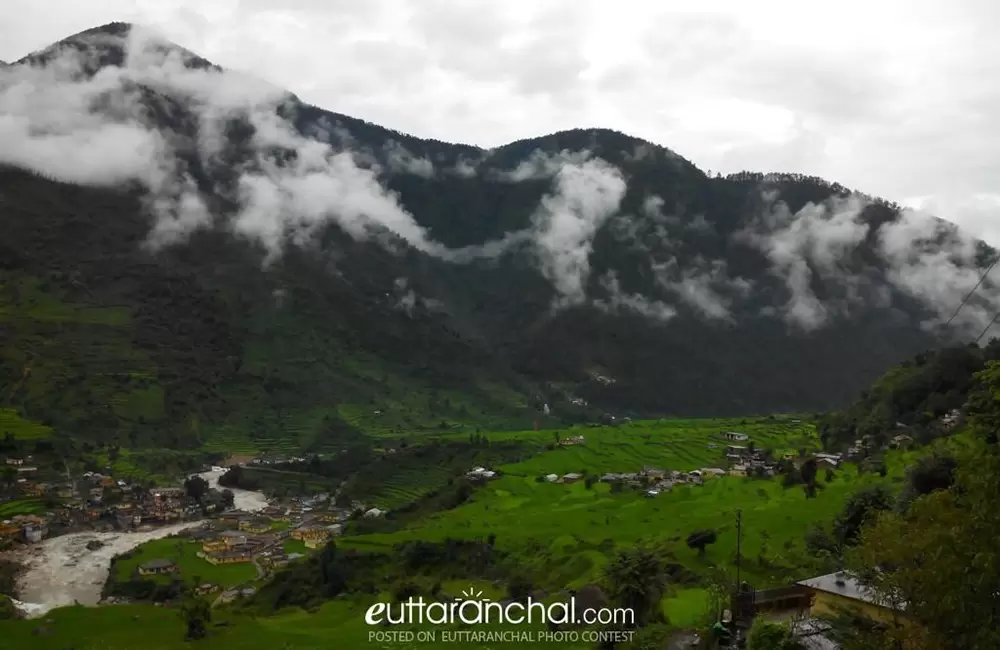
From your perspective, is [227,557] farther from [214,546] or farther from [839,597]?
[839,597]

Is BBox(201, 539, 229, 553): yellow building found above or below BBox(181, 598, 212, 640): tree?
below

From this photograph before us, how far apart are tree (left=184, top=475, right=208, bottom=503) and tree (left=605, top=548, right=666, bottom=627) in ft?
256

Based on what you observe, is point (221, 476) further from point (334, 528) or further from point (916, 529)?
point (916, 529)

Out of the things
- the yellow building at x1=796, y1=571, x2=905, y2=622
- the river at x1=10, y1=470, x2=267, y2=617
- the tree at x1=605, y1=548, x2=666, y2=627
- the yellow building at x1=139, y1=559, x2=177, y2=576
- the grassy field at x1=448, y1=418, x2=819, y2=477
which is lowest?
the river at x1=10, y1=470, x2=267, y2=617

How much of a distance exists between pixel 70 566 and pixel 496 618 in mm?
51505

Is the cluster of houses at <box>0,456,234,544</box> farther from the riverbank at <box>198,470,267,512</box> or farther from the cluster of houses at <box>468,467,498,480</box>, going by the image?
the cluster of houses at <box>468,467,498,480</box>

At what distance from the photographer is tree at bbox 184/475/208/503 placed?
321 feet

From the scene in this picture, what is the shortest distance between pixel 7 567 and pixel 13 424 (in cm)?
→ 4360

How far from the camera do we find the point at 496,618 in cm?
3991

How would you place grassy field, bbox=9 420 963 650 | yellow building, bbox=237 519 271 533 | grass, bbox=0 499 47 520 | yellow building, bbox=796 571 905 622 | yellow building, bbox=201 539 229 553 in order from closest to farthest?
1. yellow building, bbox=796 571 905 622
2. grassy field, bbox=9 420 963 650
3. yellow building, bbox=201 539 229 553
4. grass, bbox=0 499 47 520
5. yellow building, bbox=237 519 271 533

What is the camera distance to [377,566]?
55.8 meters

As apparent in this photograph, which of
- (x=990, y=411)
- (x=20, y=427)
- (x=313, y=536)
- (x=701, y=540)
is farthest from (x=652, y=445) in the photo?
(x=990, y=411)

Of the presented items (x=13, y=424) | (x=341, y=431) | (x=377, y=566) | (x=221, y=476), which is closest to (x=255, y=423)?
(x=341, y=431)

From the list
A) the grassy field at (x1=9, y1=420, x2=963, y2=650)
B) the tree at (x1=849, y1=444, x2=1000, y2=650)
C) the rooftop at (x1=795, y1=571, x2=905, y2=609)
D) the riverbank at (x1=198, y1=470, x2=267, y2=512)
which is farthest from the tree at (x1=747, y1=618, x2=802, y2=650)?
the riverbank at (x1=198, y1=470, x2=267, y2=512)
